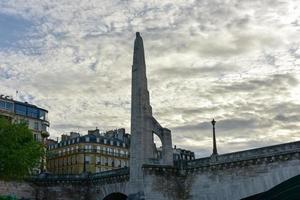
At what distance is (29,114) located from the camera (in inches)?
4055

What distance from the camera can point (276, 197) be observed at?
148 feet

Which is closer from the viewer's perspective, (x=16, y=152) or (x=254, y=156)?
(x=254, y=156)

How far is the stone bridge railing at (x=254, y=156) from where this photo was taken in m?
40.6

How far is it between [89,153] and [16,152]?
50736mm

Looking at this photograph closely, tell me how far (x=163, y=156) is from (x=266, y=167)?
12.0m

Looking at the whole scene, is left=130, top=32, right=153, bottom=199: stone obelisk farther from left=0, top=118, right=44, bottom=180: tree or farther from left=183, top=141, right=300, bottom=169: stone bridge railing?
left=0, top=118, right=44, bottom=180: tree

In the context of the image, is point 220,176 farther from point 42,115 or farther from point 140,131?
point 42,115

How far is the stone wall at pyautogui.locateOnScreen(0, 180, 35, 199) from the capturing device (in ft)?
204

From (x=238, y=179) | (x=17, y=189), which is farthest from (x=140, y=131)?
(x=17, y=189)

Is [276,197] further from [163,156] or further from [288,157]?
[163,156]

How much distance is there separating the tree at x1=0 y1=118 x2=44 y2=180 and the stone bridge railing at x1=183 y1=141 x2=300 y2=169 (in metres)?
24.0

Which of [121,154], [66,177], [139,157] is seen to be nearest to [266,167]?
[139,157]

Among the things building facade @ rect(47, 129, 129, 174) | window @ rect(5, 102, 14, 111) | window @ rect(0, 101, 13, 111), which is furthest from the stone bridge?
building facade @ rect(47, 129, 129, 174)

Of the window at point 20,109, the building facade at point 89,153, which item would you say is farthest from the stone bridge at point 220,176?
the building facade at point 89,153
